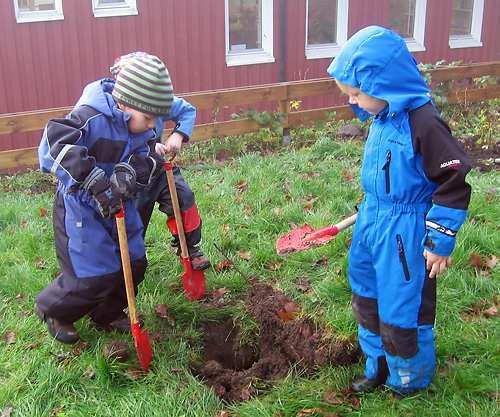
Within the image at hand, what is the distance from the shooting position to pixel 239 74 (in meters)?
11.5

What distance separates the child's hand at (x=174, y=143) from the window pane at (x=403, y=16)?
10.4 m

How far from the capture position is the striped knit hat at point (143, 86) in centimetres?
309

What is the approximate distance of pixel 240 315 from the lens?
3979 mm

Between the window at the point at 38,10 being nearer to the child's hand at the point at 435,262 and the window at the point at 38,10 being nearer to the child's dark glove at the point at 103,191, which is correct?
the child's dark glove at the point at 103,191

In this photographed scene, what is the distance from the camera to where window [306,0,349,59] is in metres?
12.0

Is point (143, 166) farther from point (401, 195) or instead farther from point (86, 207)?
point (401, 195)

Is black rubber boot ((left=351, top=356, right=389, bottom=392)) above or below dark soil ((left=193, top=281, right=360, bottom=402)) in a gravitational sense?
above

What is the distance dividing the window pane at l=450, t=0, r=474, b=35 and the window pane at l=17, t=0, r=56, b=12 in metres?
8.89

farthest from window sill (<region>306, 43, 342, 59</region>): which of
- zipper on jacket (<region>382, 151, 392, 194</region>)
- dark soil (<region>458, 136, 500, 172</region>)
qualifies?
zipper on jacket (<region>382, 151, 392, 194</region>)

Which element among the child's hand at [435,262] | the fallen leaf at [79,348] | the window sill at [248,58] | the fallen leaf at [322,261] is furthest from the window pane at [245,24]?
the child's hand at [435,262]

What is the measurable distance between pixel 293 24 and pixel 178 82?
8.15 ft

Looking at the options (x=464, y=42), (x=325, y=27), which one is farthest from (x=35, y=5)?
(x=464, y=42)

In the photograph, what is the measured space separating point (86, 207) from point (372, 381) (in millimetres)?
1783

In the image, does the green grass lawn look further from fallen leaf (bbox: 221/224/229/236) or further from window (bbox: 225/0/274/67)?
window (bbox: 225/0/274/67)
